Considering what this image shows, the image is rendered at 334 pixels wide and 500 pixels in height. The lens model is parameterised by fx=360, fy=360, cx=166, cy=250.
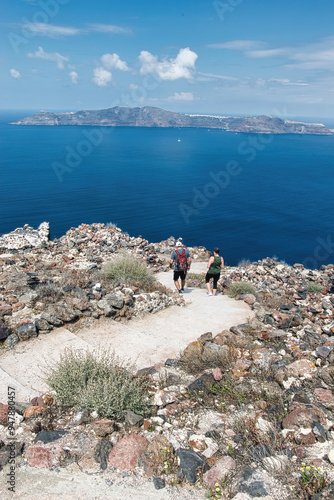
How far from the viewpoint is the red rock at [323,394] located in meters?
5.44

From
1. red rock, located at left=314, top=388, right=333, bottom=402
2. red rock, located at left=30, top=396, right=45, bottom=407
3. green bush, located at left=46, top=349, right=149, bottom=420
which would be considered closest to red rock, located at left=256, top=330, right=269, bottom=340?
red rock, located at left=314, top=388, right=333, bottom=402

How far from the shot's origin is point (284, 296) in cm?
1268

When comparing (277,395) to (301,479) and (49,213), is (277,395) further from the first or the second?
(49,213)

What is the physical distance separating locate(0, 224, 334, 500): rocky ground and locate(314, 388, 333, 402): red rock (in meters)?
0.02

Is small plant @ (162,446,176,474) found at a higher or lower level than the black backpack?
lower

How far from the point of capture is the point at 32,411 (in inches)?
199

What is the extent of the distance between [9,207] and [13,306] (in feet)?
186

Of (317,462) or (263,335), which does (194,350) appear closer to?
(263,335)

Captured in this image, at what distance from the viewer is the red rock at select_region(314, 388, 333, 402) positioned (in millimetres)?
5438

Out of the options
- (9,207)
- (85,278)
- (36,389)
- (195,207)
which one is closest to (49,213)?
(9,207)

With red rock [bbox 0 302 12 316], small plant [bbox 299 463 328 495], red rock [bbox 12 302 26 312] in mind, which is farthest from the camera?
red rock [bbox 12 302 26 312]

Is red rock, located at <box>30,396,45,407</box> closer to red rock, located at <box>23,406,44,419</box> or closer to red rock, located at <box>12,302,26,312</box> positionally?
red rock, located at <box>23,406,44,419</box>

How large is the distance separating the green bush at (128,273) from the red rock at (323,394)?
250 inches

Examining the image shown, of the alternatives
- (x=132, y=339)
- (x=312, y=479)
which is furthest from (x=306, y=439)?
(x=132, y=339)
